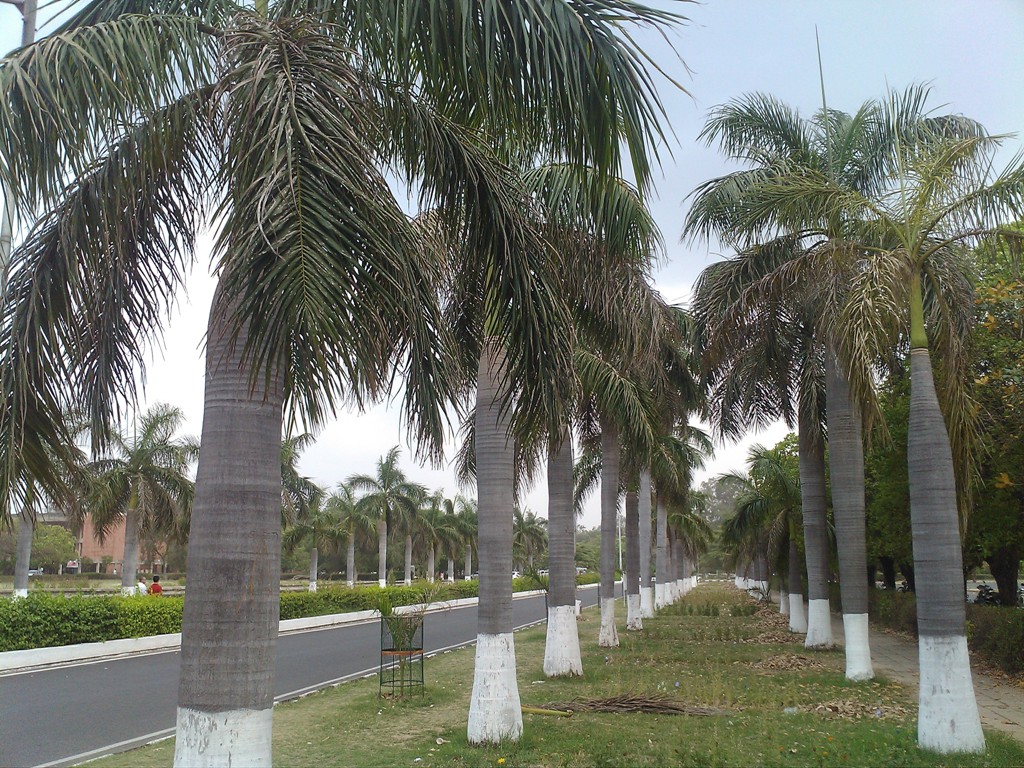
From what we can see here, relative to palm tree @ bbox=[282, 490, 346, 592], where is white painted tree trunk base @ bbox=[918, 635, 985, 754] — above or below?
below

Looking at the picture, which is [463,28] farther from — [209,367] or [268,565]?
[268,565]

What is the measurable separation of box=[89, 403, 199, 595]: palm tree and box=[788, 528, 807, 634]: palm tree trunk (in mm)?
20167

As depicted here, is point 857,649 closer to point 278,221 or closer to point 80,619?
point 278,221

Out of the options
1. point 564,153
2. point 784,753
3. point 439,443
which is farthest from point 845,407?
point 564,153

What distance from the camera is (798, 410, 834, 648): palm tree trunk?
19750mm

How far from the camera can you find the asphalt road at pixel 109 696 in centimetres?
991

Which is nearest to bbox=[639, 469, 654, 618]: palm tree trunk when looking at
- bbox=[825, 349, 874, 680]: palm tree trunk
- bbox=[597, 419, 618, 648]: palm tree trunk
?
bbox=[597, 419, 618, 648]: palm tree trunk

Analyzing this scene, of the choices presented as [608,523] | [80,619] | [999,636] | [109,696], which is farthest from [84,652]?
[999,636]

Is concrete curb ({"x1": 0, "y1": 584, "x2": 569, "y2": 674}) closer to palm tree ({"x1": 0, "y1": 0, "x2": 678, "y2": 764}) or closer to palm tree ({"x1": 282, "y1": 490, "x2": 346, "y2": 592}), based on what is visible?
palm tree ({"x1": 0, "y1": 0, "x2": 678, "y2": 764})

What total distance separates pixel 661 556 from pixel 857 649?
2475cm

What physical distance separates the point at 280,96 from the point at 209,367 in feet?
5.51

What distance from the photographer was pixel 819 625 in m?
20.2

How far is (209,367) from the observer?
199 inches

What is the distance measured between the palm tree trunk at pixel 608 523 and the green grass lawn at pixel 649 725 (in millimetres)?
2582
